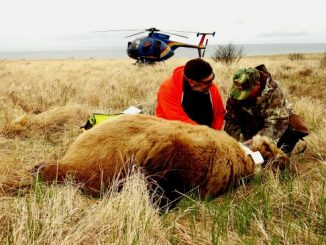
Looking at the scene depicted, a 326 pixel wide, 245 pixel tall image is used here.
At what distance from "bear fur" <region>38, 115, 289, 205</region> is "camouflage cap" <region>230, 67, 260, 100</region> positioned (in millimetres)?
1316

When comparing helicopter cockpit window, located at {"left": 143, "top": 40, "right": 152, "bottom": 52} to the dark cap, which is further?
helicopter cockpit window, located at {"left": 143, "top": 40, "right": 152, "bottom": 52}

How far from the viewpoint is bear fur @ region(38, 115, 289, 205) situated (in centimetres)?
303

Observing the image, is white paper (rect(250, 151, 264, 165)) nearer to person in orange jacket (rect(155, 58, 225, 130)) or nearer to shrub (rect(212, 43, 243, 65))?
person in orange jacket (rect(155, 58, 225, 130))

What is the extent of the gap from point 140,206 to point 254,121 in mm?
2702

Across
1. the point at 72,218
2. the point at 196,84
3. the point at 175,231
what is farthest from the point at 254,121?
the point at 72,218

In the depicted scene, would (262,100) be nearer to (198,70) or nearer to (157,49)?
(198,70)

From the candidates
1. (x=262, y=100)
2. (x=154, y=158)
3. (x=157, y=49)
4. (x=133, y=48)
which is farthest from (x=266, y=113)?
(x=133, y=48)

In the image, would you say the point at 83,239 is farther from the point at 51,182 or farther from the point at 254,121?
the point at 254,121

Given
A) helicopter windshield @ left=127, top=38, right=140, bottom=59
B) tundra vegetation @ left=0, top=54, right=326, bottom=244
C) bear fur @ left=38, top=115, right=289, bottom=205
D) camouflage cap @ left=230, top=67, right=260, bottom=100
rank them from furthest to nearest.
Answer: helicopter windshield @ left=127, top=38, right=140, bottom=59 < camouflage cap @ left=230, top=67, right=260, bottom=100 < bear fur @ left=38, top=115, right=289, bottom=205 < tundra vegetation @ left=0, top=54, right=326, bottom=244

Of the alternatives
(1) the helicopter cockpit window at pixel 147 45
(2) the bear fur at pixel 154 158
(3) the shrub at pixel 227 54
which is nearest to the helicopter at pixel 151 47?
(1) the helicopter cockpit window at pixel 147 45

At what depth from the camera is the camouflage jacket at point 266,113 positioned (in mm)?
4562

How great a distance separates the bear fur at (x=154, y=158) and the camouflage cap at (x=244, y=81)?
4.32 feet

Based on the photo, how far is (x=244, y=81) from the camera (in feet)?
14.5

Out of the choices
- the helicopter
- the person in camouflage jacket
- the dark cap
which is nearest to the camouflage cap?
the person in camouflage jacket
